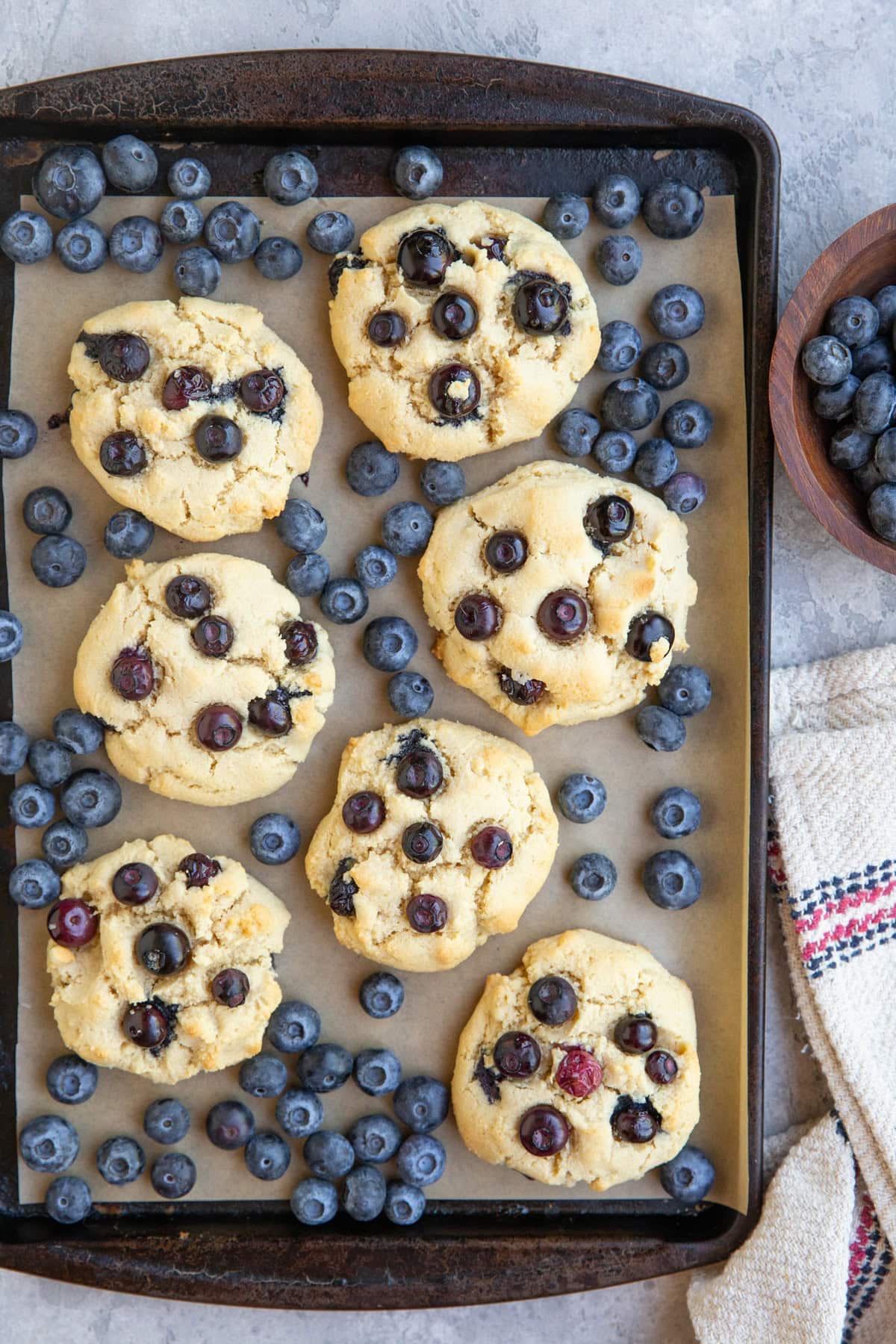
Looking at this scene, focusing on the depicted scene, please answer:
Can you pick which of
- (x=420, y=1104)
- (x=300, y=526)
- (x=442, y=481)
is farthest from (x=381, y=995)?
(x=442, y=481)

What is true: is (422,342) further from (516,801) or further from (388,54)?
(516,801)

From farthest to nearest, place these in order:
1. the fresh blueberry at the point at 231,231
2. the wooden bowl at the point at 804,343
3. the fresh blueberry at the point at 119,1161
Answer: the fresh blueberry at the point at 119,1161, the fresh blueberry at the point at 231,231, the wooden bowl at the point at 804,343

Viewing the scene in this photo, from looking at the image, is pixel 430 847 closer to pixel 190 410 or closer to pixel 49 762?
pixel 49 762

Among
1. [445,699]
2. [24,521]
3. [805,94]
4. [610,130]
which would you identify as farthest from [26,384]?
[805,94]

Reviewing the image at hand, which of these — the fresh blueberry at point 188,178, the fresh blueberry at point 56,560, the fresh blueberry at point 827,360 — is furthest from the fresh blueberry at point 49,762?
the fresh blueberry at point 827,360

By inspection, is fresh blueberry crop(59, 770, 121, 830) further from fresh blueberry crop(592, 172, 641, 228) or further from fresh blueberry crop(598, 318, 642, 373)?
fresh blueberry crop(592, 172, 641, 228)

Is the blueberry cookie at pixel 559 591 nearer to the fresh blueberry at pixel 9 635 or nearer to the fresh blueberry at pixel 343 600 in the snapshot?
the fresh blueberry at pixel 343 600
